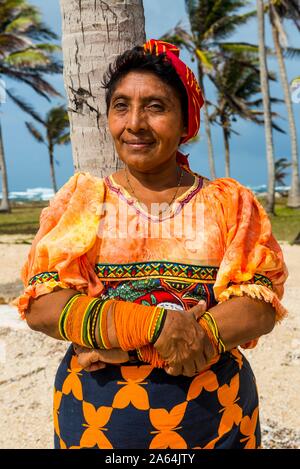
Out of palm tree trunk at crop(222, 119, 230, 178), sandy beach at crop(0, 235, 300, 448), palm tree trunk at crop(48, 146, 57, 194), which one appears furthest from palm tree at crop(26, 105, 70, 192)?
sandy beach at crop(0, 235, 300, 448)

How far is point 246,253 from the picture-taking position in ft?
5.41

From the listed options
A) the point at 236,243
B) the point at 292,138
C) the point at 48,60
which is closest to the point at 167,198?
the point at 236,243

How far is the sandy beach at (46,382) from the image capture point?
3.53m

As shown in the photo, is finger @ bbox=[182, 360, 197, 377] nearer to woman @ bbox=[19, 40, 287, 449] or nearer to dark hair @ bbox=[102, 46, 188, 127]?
woman @ bbox=[19, 40, 287, 449]

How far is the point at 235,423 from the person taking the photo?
179 centimetres

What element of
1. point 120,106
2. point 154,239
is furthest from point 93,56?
point 154,239

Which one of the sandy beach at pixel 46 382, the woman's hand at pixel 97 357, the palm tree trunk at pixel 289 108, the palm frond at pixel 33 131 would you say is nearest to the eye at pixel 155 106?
the woman's hand at pixel 97 357

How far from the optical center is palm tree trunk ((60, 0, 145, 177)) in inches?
98.9

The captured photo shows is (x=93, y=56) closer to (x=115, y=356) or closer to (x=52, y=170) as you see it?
(x=115, y=356)

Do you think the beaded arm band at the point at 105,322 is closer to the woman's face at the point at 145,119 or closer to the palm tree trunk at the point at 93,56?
the woman's face at the point at 145,119

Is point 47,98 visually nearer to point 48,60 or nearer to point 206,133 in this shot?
point 48,60

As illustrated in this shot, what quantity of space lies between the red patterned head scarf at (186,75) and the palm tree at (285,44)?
20.0 meters

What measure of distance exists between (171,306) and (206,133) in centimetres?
2374

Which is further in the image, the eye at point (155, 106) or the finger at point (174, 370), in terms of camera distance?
the eye at point (155, 106)
